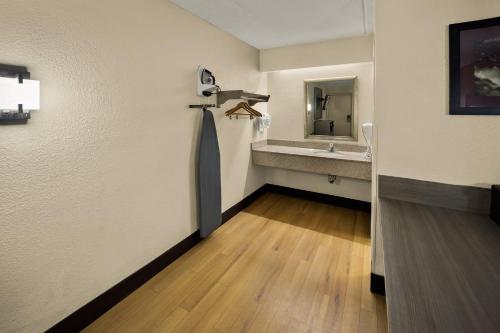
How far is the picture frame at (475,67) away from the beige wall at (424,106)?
0.13 feet

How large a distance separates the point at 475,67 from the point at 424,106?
0.29 meters

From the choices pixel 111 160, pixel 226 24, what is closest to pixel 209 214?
pixel 111 160

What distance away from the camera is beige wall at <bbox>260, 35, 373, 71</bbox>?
3.07 metres

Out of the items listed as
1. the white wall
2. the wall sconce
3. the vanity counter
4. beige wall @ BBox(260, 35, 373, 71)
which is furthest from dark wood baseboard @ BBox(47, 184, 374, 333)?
beige wall @ BBox(260, 35, 373, 71)

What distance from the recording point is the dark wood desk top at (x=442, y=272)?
2.13 ft

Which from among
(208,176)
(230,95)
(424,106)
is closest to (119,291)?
(208,176)

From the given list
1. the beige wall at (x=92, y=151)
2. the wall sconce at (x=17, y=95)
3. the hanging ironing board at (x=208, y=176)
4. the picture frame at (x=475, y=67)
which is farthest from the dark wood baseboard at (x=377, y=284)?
the wall sconce at (x=17, y=95)

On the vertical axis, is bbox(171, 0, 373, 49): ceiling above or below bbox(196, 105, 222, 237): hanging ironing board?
above

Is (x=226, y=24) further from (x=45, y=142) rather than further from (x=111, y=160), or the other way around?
(x=45, y=142)

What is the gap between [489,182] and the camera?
4.66 ft

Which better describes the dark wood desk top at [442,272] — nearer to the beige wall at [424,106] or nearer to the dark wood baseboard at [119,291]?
the beige wall at [424,106]

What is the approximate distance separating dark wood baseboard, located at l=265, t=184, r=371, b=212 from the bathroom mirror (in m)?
0.87

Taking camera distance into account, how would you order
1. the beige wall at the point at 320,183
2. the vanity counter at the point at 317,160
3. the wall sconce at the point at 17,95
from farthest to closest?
1. the beige wall at the point at 320,183
2. the vanity counter at the point at 317,160
3. the wall sconce at the point at 17,95

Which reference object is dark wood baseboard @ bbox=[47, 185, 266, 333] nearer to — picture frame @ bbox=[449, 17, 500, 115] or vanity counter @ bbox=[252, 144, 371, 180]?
vanity counter @ bbox=[252, 144, 371, 180]
